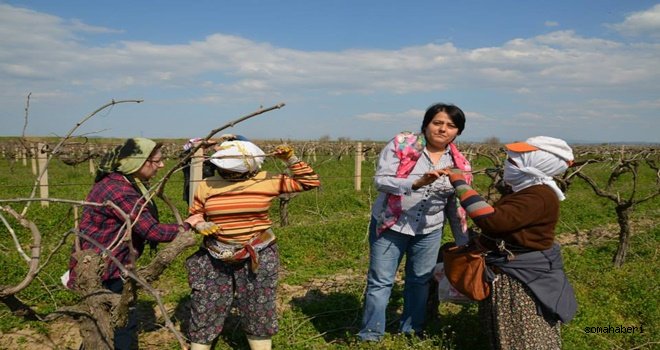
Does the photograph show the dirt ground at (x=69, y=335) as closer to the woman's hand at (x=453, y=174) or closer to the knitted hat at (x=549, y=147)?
the woman's hand at (x=453, y=174)

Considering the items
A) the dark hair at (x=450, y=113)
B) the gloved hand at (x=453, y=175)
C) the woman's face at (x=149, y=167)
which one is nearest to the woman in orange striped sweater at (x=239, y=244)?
the woman's face at (x=149, y=167)

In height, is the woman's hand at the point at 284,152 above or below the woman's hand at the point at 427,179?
above

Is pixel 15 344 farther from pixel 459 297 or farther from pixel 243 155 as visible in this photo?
pixel 459 297

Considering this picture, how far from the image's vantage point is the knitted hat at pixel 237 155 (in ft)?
9.55

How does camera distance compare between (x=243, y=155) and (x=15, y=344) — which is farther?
(x=15, y=344)

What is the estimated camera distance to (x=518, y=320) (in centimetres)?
288

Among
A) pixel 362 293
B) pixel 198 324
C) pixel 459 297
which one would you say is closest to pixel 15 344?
pixel 198 324

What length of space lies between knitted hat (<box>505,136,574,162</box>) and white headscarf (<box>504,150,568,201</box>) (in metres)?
0.02

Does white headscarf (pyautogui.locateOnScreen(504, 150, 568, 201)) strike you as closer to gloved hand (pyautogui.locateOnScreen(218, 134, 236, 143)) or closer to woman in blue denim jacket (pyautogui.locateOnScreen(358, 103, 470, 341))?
woman in blue denim jacket (pyautogui.locateOnScreen(358, 103, 470, 341))

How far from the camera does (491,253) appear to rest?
2.97 metres

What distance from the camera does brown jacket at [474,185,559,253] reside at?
2680 mm

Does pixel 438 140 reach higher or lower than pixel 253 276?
higher

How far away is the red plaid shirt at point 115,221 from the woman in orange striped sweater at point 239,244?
0.86 ft

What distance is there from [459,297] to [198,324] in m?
1.80
